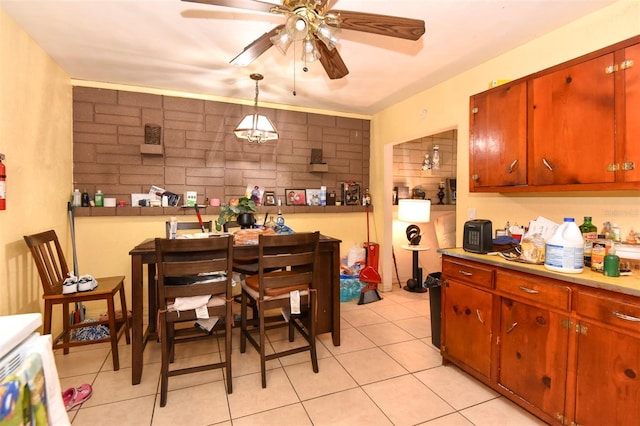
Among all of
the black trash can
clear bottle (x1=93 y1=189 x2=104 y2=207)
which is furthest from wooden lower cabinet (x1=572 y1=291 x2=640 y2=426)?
clear bottle (x1=93 y1=189 x2=104 y2=207)

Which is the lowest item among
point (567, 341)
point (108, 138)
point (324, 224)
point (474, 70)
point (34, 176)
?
point (567, 341)

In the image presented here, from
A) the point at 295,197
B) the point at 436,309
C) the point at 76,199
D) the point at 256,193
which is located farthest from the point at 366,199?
the point at 76,199

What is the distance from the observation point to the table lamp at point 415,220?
13.0 feet

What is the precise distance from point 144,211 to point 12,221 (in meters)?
1.20

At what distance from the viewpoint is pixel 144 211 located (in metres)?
3.37

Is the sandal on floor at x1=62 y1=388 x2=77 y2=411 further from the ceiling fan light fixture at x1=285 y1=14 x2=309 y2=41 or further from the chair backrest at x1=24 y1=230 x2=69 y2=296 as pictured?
the ceiling fan light fixture at x1=285 y1=14 x2=309 y2=41

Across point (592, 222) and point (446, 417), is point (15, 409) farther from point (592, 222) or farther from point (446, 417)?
point (592, 222)


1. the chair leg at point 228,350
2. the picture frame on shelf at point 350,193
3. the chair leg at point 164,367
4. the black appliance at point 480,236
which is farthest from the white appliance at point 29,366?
the picture frame on shelf at point 350,193

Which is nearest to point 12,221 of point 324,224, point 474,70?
point 324,224

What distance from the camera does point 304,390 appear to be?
2.08 meters

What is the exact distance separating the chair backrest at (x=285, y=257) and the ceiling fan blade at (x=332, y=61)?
121 centimetres

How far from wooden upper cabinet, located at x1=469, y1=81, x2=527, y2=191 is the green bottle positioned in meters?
0.43

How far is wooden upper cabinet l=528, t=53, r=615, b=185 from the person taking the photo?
5.65 feet

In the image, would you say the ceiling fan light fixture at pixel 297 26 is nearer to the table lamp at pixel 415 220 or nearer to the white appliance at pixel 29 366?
the white appliance at pixel 29 366
